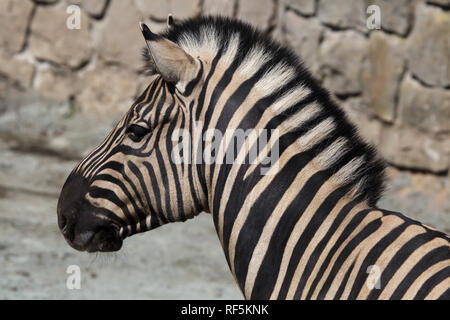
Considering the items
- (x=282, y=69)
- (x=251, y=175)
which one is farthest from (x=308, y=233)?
(x=282, y=69)

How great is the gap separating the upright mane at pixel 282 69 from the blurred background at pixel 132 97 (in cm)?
300

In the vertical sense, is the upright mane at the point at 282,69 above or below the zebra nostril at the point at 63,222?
above

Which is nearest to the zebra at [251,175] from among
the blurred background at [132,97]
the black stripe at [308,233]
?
the black stripe at [308,233]

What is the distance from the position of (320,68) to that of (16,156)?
128 inches

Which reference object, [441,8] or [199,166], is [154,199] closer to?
[199,166]

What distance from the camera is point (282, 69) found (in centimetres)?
277

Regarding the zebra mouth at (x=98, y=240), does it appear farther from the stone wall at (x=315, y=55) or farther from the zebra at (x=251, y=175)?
the stone wall at (x=315, y=55)

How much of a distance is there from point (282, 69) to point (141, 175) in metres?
0.65

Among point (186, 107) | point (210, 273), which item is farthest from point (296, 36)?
point (186, 107)

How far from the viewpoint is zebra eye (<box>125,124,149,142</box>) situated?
9.18ft

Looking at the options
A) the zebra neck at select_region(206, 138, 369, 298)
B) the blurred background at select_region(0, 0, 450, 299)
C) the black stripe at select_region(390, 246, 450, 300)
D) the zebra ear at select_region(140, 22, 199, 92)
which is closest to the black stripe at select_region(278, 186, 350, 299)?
the zebra neck at select_region(206, 138, 369, 298)

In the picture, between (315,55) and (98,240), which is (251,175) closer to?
(98,240)

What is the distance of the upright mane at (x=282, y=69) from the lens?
2.69 meters

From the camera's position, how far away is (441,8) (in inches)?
282
